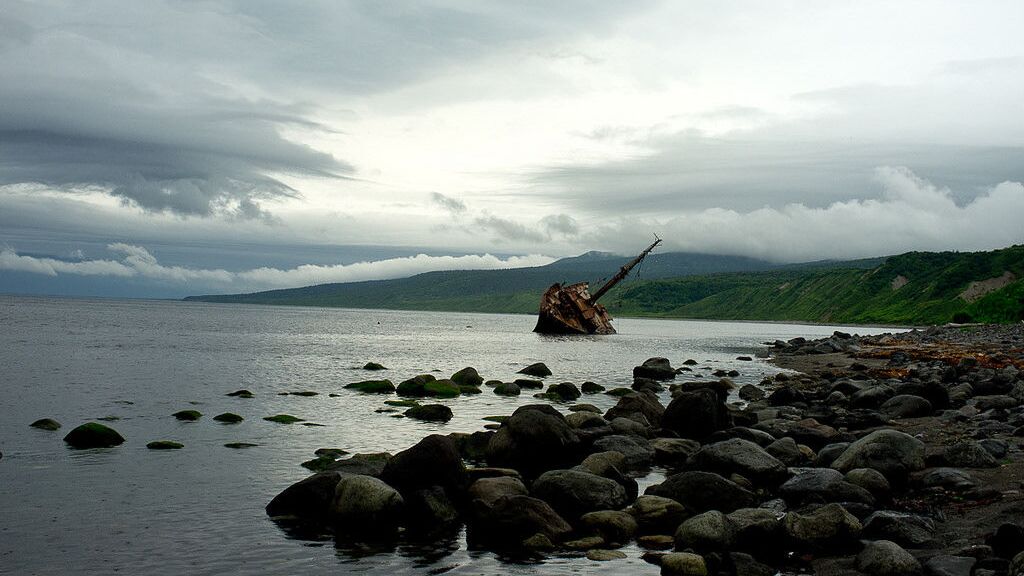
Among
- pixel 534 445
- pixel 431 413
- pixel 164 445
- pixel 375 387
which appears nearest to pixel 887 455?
pixel 534 445

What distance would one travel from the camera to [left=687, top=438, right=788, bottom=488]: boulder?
17609 millimetres

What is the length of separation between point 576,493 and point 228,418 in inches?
700

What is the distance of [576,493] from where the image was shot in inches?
628

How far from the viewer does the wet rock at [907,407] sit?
26.4 meters

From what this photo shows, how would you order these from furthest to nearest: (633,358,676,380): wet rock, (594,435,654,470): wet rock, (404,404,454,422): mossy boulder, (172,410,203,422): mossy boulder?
(633,358,676,380): wet rock < (404,404,454,422): mossy boulder < (172,410,203,422): mossy boulder < (594,435,654,470): wet rock

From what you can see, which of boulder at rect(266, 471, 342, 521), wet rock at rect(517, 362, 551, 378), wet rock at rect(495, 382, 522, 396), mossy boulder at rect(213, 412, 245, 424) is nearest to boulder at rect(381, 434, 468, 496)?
boulder at rect(266, 471, 342, 521)

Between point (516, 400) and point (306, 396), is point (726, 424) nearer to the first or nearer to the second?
point (516, 400)

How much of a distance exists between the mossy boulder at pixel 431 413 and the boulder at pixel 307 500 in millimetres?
13502

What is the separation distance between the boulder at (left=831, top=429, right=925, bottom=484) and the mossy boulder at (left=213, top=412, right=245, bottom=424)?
20945 mm

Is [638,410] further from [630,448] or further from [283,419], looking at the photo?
[283,419]

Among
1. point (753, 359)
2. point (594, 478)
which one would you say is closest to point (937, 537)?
point (594, 478)

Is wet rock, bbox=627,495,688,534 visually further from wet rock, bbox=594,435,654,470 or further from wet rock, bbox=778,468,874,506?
wet rock, bbox=594,435,654,470

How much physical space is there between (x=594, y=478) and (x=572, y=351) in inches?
2635

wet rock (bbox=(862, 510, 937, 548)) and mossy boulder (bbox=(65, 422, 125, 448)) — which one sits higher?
wet rock (bbox=(862, 510, 937, 548))
